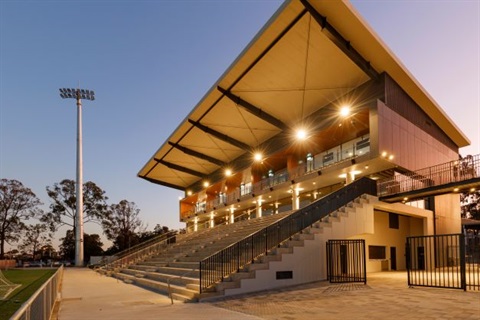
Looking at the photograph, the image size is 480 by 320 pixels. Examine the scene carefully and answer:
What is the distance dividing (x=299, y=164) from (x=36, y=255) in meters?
52.1

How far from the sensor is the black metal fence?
535 inches

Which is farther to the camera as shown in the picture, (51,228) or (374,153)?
(51,228)

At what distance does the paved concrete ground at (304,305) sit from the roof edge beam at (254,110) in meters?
16.4

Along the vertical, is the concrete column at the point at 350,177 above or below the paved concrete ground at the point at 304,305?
above

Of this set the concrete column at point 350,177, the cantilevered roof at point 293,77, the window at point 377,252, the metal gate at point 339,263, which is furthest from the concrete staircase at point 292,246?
the cantilevered roof at point 293,77

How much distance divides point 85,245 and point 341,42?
57.1 metres

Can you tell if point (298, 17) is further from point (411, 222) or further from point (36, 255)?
point (36, 255)

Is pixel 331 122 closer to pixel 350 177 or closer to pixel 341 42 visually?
pixel 350 177

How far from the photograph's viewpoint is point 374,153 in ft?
74.0

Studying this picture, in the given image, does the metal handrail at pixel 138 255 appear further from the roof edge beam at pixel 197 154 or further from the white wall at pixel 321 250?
the white wall at pixel 321 250

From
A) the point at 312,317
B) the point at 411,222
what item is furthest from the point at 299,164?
the point at 312,317

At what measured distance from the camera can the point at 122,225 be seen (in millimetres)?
65438

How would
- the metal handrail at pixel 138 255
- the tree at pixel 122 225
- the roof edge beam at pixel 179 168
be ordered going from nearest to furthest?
1. the metal handrail at pixel 138 255
2. the roof edge beam at pixel 179 168
3. the tree at pixel 122 225

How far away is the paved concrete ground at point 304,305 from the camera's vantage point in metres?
9.54
